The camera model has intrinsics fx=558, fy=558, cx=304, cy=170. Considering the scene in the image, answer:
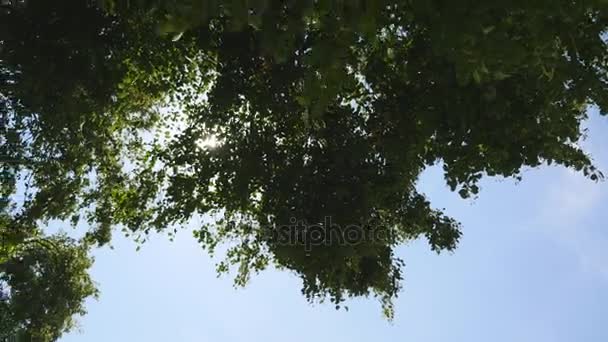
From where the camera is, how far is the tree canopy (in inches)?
465

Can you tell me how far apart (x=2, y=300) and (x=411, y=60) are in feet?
67.2

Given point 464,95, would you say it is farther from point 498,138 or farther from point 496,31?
point 496,31

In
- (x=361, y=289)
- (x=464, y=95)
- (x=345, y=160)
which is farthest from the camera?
(x=361, y=289)

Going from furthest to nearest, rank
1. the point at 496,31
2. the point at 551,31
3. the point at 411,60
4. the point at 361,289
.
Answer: the point at 361,289 → the point at 411,60 → the point at 551,31 → the point at 496,31

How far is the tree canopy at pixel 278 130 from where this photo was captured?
11.8 meters

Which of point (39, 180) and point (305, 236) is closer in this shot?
point (305, 236)

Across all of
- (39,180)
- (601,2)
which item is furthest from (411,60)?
(39,180)

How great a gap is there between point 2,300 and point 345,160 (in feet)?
58.6

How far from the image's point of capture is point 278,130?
15.3 m

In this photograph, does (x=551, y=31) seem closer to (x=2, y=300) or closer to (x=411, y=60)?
(x=411, y=60)

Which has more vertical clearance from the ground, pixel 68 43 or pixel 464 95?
pixel 68 43

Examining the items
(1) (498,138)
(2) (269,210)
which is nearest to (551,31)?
(1) (498,138)

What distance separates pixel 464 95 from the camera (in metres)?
11.3

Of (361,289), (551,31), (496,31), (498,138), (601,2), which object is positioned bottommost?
(496,31)
